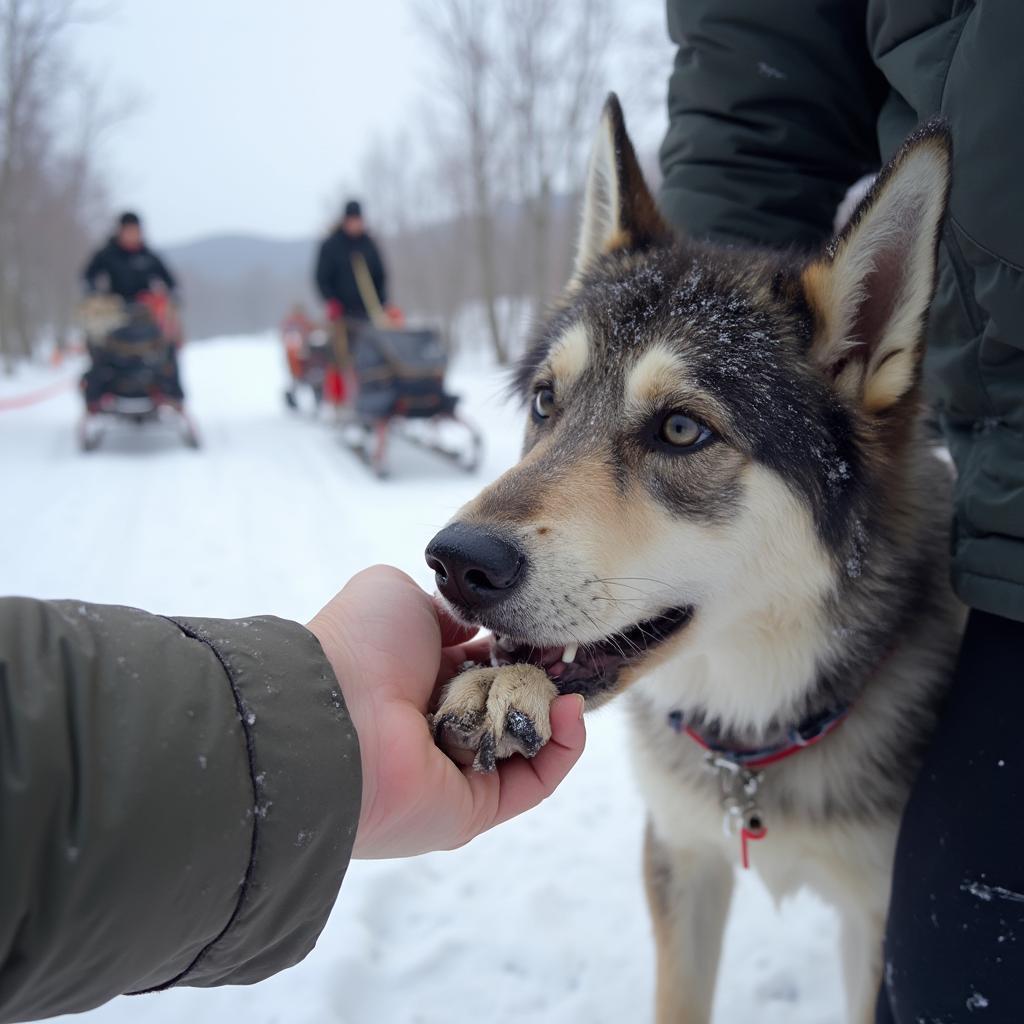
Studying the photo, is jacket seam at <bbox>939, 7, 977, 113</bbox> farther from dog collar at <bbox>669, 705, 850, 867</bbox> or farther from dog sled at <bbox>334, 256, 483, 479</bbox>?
dog sled at <bbox>334, 256, 483, 479</bbox>

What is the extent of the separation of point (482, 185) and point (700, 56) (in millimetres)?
18243

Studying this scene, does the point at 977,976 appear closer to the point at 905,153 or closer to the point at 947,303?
the point at 947,303

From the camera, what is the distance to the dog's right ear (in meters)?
2.14

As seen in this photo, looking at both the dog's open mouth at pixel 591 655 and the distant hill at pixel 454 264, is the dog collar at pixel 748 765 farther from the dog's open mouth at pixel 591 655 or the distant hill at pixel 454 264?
the distant hill at pixel 454 264

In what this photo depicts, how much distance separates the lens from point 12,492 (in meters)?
7.38

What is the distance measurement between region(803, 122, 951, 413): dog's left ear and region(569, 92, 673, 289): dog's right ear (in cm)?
59

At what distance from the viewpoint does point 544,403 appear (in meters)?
2.06

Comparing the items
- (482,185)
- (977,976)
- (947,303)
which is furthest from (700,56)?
(482,185)

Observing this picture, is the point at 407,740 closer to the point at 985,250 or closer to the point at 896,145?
the point at 985,250

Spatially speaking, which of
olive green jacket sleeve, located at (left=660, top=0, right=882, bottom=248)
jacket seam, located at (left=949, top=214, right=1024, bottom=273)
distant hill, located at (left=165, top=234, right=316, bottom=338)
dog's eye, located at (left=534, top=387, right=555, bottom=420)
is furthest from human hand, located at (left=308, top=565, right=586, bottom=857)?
distant hill, located at (left=165, top=234, right=316, bottom=338)

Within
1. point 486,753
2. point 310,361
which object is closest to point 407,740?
point 486,753

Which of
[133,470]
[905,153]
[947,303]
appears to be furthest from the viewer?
[133,470]

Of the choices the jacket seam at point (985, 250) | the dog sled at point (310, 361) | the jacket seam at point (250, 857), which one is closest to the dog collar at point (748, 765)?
the jacket seam at point (985, 250)

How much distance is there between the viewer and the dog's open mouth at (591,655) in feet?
5.24
